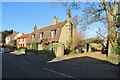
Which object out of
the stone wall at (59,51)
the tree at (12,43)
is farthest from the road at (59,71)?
the tree at (12,43)

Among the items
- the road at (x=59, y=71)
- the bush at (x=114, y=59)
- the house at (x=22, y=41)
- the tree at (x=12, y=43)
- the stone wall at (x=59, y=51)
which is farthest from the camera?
the tree at (x=12, y=43)

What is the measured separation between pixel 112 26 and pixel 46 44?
17822mm

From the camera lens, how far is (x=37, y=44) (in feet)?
107

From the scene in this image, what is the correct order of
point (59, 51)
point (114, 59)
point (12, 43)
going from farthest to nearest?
1. point (12, 43)
2. point (59, 51)
3. point (114, 59)

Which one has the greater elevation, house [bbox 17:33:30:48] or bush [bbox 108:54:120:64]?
house [bbox 17:33:30:48]

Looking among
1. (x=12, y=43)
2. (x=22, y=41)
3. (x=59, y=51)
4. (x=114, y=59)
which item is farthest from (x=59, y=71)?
(x=12, y=43)

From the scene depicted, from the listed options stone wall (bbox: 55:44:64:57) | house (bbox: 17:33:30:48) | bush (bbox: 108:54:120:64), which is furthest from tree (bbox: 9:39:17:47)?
bush (bbox: 108:54:120:64)

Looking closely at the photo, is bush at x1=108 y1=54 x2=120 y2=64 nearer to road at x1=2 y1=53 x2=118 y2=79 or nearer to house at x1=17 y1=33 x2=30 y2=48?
road at x1=2 y1=53 x2=118 y2=79

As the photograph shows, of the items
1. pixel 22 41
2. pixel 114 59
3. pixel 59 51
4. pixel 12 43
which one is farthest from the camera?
pixel 12 43

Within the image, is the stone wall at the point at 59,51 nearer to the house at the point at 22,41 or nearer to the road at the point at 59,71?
the road at the point at 59,71

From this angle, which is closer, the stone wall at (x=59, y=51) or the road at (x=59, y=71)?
the road at (x=59, y=71)

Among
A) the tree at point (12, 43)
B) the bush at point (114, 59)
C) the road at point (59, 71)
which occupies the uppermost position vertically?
the tree at point (12, 43)

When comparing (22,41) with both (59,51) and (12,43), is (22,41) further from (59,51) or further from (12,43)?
(59,51)

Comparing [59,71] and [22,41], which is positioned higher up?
[22,41]
